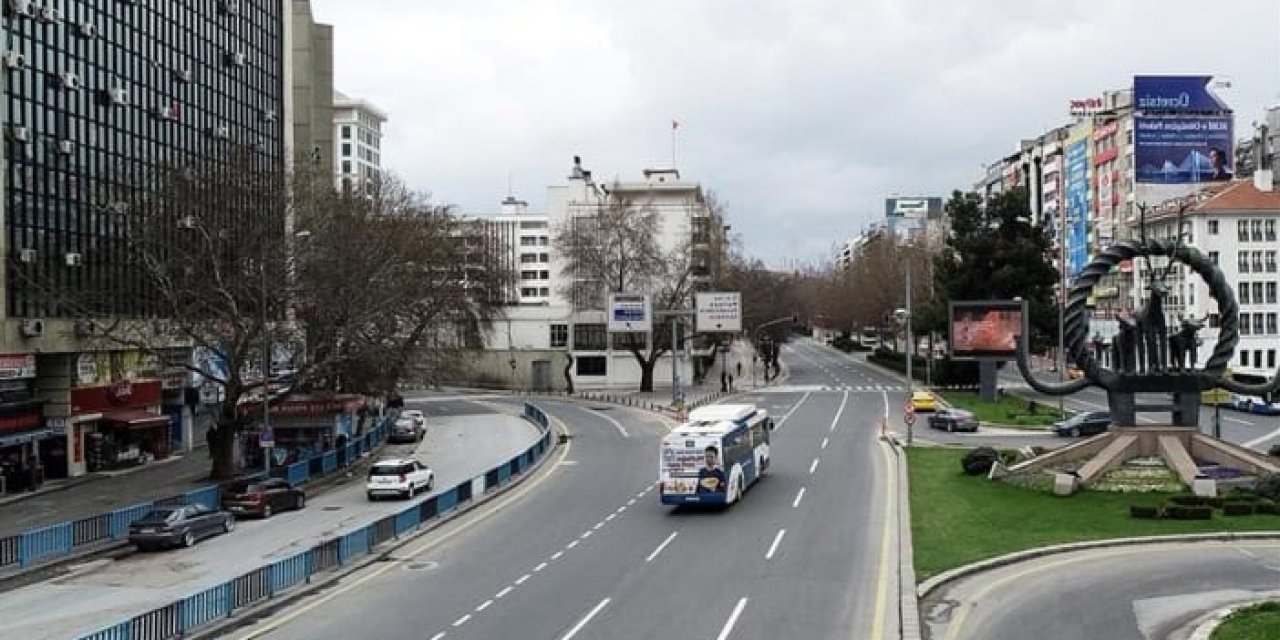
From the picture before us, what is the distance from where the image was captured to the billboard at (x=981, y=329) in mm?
72688

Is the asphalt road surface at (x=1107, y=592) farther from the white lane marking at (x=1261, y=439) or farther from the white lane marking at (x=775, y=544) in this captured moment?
the white lane marking at (x=1261, y=439)

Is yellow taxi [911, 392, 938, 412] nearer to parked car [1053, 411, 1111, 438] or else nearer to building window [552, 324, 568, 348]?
parked car [1053, 411, 1111, 438]

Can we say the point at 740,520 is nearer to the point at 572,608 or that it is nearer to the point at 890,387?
the point at 572,608

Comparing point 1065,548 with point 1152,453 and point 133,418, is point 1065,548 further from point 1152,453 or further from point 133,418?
point 133,418

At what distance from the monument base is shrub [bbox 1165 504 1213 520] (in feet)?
11.4

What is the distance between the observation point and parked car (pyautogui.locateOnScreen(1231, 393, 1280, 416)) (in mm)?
66250

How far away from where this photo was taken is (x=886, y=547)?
29938mm

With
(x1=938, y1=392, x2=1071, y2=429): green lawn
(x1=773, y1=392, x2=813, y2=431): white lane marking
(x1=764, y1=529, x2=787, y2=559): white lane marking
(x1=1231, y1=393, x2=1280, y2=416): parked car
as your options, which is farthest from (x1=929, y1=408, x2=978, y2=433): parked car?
(x1=764, y1=529, x2=787, y2=559): white lane marking

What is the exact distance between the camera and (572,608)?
78.6 ft

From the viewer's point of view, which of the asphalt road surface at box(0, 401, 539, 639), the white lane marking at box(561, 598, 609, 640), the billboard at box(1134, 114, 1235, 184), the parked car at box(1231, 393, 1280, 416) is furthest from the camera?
the billboard at box(1134, 114, 1235, 184)

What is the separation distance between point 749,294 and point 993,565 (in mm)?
94437

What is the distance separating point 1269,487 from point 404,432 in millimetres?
40476

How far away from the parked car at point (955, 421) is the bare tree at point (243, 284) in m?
26.7

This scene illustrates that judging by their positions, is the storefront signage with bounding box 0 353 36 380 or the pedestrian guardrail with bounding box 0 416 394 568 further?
the storefront signage with bounding box 0 353 36 380
